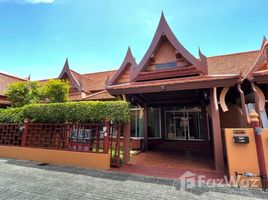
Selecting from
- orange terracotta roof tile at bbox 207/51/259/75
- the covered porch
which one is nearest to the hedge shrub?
the covered porch

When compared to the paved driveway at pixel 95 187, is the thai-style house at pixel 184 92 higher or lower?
higher

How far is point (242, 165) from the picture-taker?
14.1 feet

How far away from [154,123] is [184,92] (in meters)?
4.09

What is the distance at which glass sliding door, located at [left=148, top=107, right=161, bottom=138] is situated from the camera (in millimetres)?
10688

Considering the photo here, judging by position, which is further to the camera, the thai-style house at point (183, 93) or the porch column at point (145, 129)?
the porch column at point (145, 129)

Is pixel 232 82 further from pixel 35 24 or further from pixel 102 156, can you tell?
pixel 35 24

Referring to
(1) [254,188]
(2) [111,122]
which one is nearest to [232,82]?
(1) [254,188]

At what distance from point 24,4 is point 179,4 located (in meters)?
7.96

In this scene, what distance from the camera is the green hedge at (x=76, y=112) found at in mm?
5996

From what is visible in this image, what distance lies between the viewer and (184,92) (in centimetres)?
751

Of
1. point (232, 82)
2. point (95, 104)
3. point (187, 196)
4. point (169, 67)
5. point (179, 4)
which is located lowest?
point (187, 196)

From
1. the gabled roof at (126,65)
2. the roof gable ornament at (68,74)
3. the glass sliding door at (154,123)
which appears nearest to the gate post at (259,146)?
the glass sliding door at (154,123)

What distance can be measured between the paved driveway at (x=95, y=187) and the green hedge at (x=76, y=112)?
2.05 metres

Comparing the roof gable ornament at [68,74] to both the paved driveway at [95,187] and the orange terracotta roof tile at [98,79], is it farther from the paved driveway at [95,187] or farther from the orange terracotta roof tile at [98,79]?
the paved driveway at [95,187]
